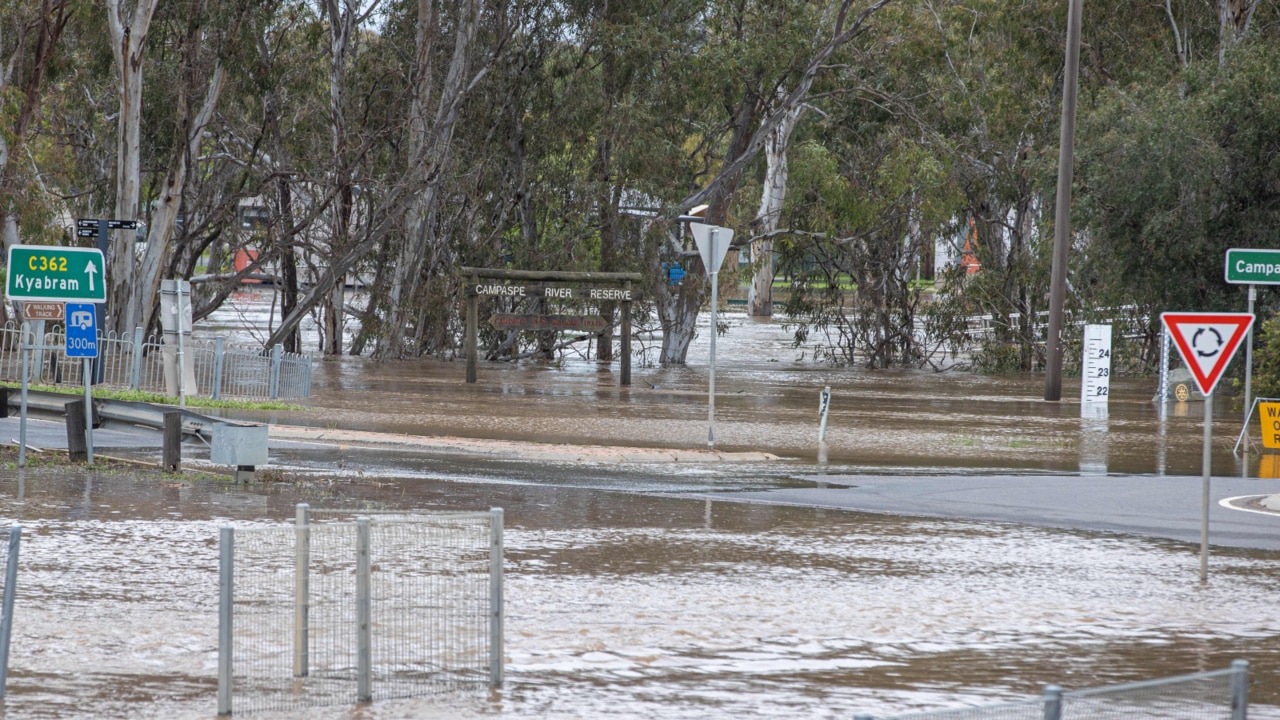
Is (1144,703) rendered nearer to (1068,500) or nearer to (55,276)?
(1068,500)

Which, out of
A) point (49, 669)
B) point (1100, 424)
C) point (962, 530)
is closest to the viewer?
point (49, 669)

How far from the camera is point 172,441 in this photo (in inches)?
626

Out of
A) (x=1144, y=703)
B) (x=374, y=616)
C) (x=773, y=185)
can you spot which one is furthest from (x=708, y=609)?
(x=773, y=185)

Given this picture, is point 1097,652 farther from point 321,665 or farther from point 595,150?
point 595,150

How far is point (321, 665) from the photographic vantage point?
7730mm

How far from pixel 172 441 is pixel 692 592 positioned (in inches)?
310

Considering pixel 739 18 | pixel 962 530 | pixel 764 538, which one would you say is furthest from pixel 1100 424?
pixel 739 18

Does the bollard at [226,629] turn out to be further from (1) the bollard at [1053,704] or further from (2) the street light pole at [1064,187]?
(2) the street light pole at [1064,187]

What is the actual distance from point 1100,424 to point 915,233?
20.4 m

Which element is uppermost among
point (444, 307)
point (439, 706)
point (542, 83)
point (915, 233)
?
point (542, 83)

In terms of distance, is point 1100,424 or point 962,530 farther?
point 1100,424

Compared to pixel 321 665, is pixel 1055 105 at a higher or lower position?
higher

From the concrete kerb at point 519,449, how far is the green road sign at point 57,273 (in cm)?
435

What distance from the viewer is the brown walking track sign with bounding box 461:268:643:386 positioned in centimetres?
3312
